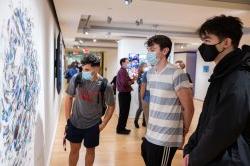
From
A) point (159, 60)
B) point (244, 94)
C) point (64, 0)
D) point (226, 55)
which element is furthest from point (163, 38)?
point (64, 0)

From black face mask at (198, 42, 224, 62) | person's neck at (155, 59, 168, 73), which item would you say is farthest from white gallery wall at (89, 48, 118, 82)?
black face mask at (198, 42, 224, 62)

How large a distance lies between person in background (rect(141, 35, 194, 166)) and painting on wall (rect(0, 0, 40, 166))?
3.19ft

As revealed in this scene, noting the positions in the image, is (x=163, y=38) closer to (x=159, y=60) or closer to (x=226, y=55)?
(x=159, y=60)

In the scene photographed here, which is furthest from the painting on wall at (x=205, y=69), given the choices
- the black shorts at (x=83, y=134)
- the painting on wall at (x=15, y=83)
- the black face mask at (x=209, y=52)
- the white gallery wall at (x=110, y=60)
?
the painting on wall at (x=15, y=83)

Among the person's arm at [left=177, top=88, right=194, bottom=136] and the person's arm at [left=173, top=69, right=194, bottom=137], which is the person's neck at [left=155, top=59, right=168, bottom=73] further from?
the person's arm at [left=177, top=88, right=194, bottom=136]

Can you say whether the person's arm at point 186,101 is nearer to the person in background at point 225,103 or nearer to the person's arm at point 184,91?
the person's arm at point 184,91

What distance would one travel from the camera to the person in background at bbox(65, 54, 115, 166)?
2848 millimetres

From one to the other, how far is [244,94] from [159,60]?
1.02m

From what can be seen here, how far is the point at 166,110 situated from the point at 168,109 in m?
0.02

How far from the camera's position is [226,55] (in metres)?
1.52

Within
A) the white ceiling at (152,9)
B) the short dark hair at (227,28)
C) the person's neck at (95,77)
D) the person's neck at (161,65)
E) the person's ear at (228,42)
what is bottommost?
the person's neck at (95,77)

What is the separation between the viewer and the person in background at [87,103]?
285cm

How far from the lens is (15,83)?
147 cm

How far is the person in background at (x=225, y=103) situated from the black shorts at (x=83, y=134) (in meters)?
1.49
